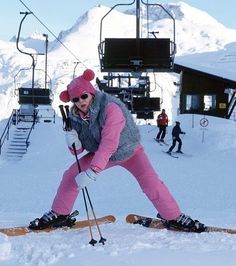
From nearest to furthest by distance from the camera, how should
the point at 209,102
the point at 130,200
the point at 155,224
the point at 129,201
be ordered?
the point at 155,224, the point at 129,201, the point at 130,200, the point at 209,102

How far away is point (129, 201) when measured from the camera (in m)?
11.6

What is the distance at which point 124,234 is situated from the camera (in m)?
4.50

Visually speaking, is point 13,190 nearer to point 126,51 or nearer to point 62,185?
point 126,51

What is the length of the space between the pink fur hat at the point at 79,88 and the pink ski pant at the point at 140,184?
1.93ft

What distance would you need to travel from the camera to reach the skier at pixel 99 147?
414 cm

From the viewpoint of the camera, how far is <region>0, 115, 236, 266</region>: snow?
374 cm

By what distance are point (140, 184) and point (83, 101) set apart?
0.96 metres

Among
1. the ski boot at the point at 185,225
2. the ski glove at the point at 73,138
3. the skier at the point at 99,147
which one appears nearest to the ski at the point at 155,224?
the ski boot at the point at 185,225

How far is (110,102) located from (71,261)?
139 centimetres

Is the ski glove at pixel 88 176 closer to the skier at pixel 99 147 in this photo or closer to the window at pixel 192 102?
the skier at pixel 99 147

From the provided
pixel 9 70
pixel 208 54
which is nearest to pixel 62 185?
pixel 208 54

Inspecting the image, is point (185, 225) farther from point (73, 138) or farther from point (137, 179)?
point (73, 138)

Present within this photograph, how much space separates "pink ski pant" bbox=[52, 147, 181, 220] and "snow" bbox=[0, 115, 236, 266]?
0.26 meters

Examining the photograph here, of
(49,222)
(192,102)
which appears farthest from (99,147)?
(192,102)
